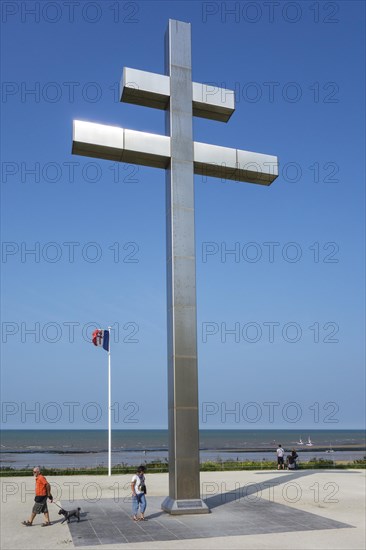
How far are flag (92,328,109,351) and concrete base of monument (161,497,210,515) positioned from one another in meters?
17.4

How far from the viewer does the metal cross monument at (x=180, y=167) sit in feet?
56.0

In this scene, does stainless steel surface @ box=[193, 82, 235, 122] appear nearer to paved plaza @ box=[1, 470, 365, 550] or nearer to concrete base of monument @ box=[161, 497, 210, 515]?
concrete base of monument @ box=[161, 497, 210, 515]

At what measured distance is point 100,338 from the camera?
34.1 meters

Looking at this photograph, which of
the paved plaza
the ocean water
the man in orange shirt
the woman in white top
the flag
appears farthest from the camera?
the ocean water

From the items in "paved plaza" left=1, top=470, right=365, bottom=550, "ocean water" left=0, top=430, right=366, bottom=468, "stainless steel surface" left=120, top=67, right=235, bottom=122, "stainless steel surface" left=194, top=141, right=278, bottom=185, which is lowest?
"ocean water" left=0, top=430, right=366, bottom=468

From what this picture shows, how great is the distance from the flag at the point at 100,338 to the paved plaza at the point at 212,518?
9329mm

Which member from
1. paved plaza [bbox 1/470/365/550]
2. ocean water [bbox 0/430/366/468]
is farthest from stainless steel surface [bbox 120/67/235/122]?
ocean water [bbox 0/430/366/468]

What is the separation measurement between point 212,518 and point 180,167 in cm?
974

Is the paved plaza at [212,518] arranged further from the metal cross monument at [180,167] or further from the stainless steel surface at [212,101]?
the stainless steel surface at [212,101]

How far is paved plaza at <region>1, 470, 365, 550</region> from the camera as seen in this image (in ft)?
45.6

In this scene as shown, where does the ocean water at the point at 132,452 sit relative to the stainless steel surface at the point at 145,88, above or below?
below

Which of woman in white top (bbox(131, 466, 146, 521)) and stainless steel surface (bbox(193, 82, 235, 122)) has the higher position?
stainless steel surface (bbox(193, 82, 235, 122))

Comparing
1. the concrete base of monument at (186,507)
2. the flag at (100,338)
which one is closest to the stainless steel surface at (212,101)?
the concrete base of monument at (186,507)

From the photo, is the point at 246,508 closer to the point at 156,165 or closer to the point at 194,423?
the point at 194,423
